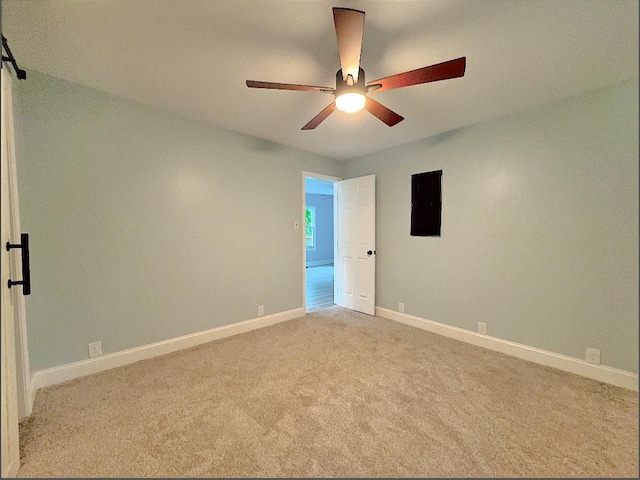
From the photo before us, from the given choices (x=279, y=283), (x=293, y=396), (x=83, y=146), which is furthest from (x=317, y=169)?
(x=293, y=396)

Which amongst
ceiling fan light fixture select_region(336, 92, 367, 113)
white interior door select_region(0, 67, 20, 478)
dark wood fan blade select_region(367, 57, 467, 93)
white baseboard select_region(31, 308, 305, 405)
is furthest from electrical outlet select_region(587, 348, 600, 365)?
white interior door select_region(0, 67, 20, 478)

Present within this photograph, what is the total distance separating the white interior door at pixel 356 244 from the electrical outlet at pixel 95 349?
3.02 metres

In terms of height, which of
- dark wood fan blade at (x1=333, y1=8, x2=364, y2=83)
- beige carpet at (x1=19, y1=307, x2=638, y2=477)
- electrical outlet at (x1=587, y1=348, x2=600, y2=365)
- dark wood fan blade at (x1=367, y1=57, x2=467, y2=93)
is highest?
dark wood fan blade at (x1=333, y1=8, x2=364, y2=83)

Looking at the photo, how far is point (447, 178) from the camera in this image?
120 inches

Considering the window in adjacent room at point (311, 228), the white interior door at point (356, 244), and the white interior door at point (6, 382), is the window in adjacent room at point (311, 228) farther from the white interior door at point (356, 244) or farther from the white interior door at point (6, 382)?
the white interior door at point (6, 382)

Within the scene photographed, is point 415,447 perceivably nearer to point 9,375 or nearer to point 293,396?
point 293,396

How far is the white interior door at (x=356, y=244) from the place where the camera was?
3.78 m

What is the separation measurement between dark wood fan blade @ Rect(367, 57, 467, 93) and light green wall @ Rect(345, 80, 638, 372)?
991 mm

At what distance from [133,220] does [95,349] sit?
3.80ft

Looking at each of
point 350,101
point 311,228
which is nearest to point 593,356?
point 350,101

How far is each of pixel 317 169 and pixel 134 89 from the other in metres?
2.32

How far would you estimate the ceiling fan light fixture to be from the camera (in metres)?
1.69

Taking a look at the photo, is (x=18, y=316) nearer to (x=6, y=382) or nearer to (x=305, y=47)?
(x=6, y=382)

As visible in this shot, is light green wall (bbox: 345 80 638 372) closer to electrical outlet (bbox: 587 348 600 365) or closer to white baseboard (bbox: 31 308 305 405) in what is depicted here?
electrical outlet (bbox: 587 348 600 365)
